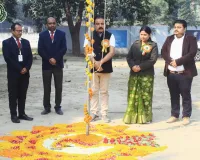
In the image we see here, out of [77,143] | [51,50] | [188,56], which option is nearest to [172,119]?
[188,56]

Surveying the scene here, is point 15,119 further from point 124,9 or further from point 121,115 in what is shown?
point 124,9

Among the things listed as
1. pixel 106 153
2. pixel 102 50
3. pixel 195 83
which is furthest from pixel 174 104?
pixel 195 83

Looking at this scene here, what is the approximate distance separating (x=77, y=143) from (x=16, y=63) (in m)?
1.87

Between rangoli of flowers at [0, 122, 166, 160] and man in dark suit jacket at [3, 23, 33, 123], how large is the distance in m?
0.76

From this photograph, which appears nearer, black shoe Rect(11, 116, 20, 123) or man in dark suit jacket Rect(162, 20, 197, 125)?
man in dark suit jacket Rect(162, 20, 197, 125)

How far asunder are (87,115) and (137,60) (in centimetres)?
157

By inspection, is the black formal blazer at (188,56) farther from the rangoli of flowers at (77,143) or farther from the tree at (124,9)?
the tree at (124,9)

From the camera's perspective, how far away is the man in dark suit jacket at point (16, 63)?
6117 millimetres

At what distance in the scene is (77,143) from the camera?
16.8ft

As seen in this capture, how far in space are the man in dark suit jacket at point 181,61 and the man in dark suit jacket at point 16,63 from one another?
2374mm

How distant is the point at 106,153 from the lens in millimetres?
4668

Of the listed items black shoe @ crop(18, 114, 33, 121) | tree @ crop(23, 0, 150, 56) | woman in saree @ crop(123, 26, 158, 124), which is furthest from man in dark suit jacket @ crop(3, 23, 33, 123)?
tree @ crop(23, 0, 150, 56)

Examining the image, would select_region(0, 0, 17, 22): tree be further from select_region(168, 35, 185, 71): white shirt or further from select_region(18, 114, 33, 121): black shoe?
select_region(168, 35, 185, 71): white shirt

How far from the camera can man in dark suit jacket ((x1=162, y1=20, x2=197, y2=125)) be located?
19.8ft
